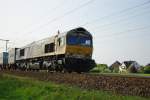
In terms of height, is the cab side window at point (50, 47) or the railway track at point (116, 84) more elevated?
the cab side window at point (50, 47)

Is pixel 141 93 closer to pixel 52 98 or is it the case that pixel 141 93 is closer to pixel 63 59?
pixel 52 98

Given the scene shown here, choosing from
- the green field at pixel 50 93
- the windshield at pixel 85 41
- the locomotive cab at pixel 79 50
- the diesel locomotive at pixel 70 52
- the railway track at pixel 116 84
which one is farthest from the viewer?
the windshield at pixel 85 41

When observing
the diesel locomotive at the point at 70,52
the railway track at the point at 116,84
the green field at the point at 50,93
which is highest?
the diesel locomotive at the point at 70,52

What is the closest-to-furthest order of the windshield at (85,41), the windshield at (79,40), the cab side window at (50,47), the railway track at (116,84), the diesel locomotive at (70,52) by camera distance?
the railway track at (116,84) → the diesel locomotive at (70,52) → the windshield at (79,40) → the windshield at (85,41) → the cab side window at (50,47)

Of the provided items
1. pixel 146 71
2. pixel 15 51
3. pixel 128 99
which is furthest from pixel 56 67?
pixel 146 71

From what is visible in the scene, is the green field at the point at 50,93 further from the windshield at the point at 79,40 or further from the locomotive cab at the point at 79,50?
the windshield at the point at 79,40

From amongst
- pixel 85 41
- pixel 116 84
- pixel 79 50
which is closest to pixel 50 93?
pixel 116 84

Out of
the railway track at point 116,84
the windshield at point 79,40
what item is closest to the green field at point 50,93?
the railway track at point 116,84

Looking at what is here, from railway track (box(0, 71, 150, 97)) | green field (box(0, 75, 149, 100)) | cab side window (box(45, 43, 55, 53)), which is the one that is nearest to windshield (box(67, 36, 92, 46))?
cab side window (box(45, 43, 55, 53))

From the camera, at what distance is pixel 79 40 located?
2575cm

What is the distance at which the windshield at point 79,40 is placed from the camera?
25.3m

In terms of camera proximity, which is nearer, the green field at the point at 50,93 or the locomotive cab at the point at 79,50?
the green field at the point at 50,93

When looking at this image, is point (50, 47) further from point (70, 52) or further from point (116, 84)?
point (116, 84)

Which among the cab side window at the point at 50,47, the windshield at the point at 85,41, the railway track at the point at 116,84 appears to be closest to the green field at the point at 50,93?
the railway track at the point at 116,84
